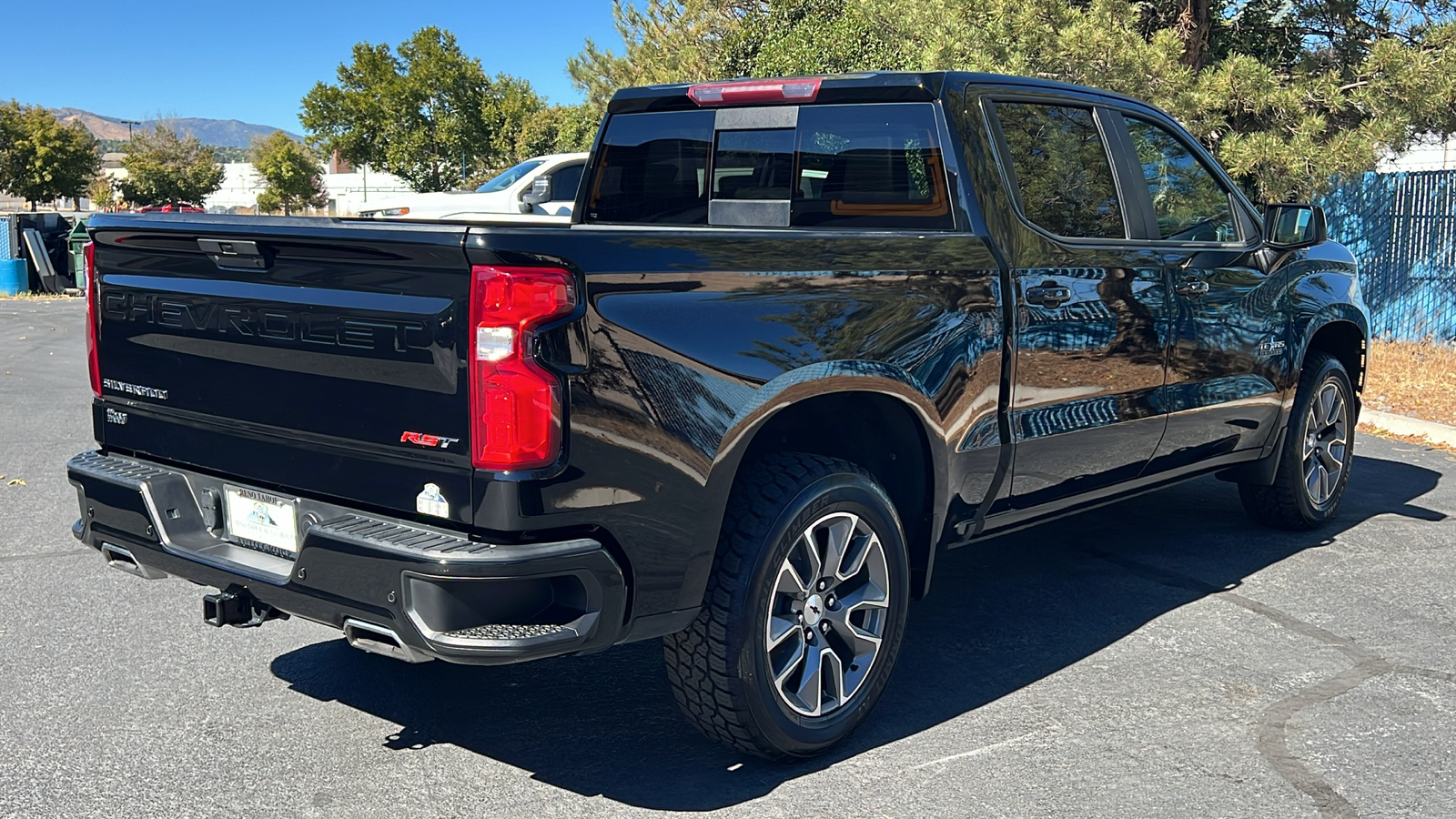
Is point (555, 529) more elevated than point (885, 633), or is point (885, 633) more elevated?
point (555, 529)

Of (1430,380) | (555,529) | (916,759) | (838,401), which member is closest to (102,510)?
(555,529)

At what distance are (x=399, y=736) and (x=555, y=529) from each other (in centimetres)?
127

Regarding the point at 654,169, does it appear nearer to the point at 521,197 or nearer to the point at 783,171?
the point at 783,171

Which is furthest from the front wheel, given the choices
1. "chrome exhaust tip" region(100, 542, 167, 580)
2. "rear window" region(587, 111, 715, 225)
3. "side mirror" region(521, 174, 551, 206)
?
"side mirror" region(521, 174, 551, 206)

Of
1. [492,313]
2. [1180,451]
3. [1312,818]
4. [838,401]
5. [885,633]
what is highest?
[492,313]

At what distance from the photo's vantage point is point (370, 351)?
124 inches

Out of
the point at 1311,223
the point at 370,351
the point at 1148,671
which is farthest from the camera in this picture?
the point at 1311,223

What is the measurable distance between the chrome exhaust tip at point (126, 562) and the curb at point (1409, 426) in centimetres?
836

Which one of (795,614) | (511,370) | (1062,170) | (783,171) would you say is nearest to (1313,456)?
(1062,170)

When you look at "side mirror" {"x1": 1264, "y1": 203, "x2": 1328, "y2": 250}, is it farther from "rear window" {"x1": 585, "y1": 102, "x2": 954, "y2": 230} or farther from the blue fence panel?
the blue fence panel

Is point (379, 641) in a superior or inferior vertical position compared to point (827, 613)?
superior

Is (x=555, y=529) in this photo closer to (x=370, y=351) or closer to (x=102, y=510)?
(x=370, y=351)

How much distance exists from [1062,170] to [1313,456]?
8.12 feet

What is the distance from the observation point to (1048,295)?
14.4 ft
